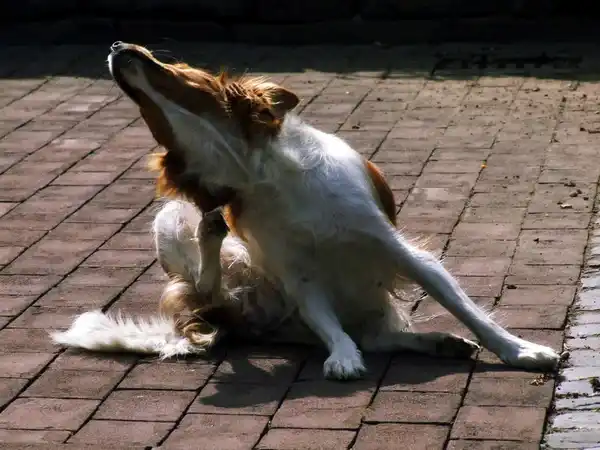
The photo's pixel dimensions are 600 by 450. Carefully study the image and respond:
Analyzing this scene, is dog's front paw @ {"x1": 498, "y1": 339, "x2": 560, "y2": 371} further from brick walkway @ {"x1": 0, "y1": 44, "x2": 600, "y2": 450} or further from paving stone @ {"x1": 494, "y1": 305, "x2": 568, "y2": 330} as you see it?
paving stone @ {"x1": 494, "y1": 305, "x2": 568, "y2": 330}

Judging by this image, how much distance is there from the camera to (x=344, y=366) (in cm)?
471

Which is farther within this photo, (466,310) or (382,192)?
(382,192)

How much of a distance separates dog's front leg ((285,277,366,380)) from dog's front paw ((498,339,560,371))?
21.4 inches

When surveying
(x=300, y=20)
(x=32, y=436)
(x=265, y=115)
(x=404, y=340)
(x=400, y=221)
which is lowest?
(x=300, y=20)

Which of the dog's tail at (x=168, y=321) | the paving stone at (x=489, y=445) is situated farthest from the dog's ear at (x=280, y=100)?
the paving stone at (x=489, y=445)

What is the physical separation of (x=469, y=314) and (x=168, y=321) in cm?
126

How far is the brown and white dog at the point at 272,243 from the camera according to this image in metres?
4.72

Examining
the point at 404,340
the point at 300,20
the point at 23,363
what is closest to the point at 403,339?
the point at 404,340

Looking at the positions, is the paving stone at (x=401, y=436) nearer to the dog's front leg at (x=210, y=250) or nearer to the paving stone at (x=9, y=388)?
the dog's front leg at (x=210, y=250)

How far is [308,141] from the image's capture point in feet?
16.4

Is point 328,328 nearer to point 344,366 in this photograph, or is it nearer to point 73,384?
point 344,366

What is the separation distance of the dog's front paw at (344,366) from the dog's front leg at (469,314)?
1.34 ft

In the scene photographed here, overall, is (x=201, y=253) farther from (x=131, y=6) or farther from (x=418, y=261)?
(x=131, y=6)

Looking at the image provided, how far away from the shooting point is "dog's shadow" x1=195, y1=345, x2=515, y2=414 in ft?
15.1
